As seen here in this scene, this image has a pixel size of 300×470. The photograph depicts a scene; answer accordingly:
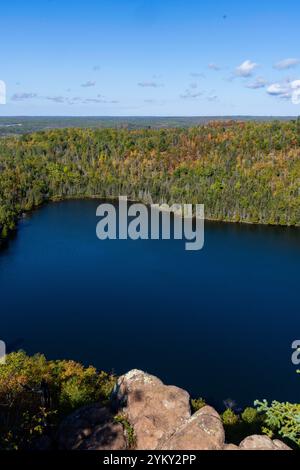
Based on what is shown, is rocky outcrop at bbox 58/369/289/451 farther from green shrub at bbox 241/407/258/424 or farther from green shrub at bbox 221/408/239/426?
green shrub at bbox 241/407/258/424

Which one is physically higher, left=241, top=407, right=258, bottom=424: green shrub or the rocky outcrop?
the rocky outcrop

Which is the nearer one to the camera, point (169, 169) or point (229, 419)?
point (229, 419)

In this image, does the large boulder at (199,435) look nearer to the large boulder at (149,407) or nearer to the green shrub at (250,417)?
the large boulder at (149,407)

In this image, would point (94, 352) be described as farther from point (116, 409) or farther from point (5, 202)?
point (5, 202)

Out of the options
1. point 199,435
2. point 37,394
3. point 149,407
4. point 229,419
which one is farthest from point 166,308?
point 199,435

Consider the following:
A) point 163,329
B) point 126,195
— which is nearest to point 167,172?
point 126,195

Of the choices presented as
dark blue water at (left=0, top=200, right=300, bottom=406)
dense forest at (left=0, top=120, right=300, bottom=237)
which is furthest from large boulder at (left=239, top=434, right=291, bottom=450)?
dense forest at (left=0, top=120, right=300, bottom=237)

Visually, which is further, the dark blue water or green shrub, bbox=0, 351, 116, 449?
the dark blue water

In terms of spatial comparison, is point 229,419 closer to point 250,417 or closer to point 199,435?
point 250,417
